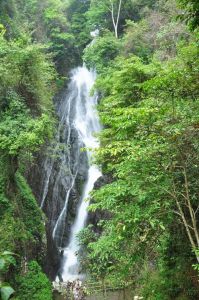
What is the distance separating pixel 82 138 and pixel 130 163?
48.3 feet

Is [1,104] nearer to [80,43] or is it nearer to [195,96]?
[195,96]

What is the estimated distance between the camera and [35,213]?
37.6 ft

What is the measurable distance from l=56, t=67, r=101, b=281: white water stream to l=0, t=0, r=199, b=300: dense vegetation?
61.0 inches

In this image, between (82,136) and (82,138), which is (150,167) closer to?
(82,138)

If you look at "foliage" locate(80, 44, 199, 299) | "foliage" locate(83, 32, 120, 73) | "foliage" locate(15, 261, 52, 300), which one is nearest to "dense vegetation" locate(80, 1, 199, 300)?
"foliage" locate(80, 44, 199, 299)

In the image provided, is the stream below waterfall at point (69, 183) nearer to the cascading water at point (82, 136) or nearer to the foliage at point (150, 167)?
the cascading water at point (82, 136)

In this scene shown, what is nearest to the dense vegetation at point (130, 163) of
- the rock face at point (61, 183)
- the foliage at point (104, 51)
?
the foliage at point (104, 51)

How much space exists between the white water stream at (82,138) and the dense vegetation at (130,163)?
5.08ft

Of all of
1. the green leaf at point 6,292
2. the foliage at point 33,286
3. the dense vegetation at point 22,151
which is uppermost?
the dense vegetation at point 22,151

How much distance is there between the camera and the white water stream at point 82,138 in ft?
54.0

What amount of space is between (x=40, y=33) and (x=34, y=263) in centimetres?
1932

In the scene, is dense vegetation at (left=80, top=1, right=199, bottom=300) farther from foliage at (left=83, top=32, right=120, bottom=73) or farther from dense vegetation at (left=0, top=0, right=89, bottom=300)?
foliage at (left=83, top=32, right=120, bottom=73)

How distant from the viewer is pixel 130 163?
5.65 metres

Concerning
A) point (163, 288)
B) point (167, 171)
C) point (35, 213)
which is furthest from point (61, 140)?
point (167, 171)
